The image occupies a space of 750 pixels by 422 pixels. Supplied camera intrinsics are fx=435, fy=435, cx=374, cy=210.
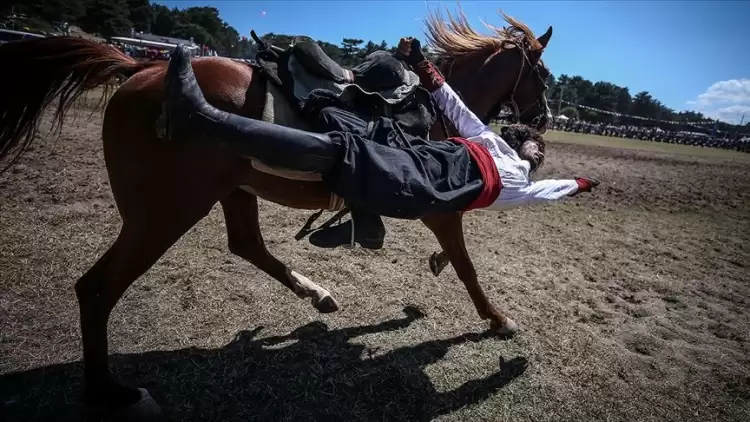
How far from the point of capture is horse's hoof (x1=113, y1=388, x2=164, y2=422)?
229 centimetres

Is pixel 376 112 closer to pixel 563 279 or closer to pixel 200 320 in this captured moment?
pixel 200 320

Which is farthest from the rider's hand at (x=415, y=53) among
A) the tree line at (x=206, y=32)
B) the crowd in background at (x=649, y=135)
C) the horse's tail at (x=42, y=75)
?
the crowd in background at (x=649, y=135)

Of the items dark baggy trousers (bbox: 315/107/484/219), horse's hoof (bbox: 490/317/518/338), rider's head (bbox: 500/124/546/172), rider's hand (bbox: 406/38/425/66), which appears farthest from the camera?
horse's hoof (bbox: 490/317/518/338)

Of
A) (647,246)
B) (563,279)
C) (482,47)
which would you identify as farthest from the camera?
(647,246)

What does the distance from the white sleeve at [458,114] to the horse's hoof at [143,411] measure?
2591mm

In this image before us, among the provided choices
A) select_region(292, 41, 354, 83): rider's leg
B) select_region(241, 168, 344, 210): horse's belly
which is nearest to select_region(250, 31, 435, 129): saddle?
select_region(292, 41, 354, 83): rider's leg

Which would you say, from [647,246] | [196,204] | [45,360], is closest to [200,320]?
[45,360]

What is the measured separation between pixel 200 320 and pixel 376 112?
2042mm

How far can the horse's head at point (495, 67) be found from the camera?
150 inches

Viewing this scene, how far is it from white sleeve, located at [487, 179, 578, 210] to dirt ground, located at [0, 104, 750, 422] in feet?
4.11

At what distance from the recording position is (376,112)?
2734mm

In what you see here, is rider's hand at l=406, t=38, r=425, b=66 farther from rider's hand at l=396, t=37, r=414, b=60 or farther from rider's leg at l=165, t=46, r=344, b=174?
rider's leg at l=165, t=46, r=344, b=174

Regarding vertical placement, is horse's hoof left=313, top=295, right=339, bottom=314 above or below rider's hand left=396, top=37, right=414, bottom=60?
below

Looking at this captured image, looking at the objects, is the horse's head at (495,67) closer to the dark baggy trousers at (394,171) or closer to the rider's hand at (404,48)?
the rider's hand at (404,48)
